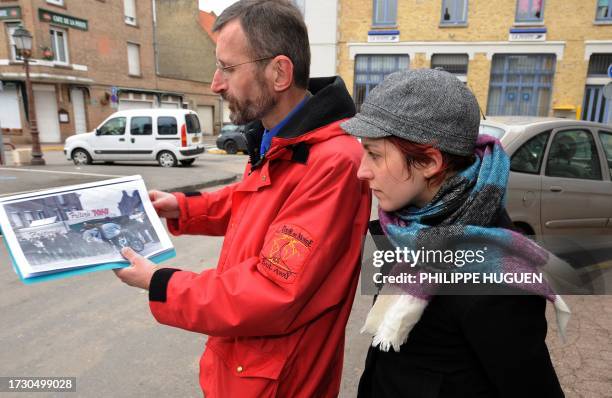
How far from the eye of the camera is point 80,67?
22812mm

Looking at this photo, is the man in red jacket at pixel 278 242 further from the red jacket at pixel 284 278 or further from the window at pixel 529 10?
the window at pixel 529 10

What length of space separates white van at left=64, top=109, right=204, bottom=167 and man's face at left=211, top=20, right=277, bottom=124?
12.7 metres

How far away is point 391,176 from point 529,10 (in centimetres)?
1996

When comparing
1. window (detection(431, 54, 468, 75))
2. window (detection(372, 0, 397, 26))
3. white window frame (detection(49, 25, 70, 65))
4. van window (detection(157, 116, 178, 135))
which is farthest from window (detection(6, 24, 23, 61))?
window (detection(431, 54, 468, 75))

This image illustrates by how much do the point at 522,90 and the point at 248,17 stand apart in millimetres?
19357

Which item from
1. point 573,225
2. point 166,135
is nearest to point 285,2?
point 573,225

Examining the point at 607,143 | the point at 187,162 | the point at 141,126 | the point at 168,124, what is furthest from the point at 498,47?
the point at 607,143

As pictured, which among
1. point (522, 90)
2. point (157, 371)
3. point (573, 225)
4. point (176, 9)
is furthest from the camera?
point (176, 9)

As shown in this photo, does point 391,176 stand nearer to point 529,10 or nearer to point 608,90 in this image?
point 608,90

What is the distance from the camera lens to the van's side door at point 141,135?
528 inches

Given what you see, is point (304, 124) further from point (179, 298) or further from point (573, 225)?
point (573, 225)

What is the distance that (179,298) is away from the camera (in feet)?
3.67

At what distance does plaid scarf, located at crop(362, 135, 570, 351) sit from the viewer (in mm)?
1000

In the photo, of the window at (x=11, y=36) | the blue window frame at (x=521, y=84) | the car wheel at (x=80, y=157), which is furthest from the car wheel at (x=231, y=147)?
the blue window frame at (x=521, y=84)
